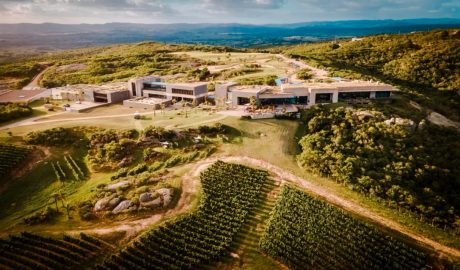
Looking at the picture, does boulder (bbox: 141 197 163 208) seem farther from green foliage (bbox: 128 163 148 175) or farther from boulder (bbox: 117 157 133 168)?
boulder (bbox: 117 157 133 168)

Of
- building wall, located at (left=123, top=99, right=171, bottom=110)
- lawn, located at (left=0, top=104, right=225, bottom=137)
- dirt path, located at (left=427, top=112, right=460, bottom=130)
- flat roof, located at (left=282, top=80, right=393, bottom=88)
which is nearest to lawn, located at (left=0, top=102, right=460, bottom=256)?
lawn, located at (left=0, top=104, right=225, bottom=137)

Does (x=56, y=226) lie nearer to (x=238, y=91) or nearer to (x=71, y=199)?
(x=71, y=199)

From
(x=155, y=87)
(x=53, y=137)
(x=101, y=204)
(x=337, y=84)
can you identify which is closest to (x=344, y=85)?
(x=337, y=84)

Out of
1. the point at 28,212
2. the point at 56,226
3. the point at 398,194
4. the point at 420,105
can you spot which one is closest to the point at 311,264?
the point at 398,194

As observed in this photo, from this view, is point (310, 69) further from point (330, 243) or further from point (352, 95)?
point (330, 243)

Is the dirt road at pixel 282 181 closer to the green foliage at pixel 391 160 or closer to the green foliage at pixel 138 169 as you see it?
the green foliage at pixel 391 160

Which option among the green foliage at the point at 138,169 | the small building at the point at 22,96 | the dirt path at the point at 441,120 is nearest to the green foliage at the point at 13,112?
the small building at the point at 22,96

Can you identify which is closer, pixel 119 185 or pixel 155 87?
pixel 119 185
